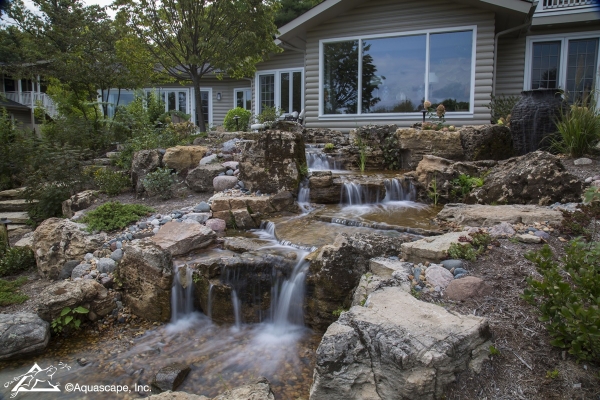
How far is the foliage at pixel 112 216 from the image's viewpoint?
5898mm

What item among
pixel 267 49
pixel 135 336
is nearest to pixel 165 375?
pixel 135 336

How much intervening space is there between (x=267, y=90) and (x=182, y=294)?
12.9 m

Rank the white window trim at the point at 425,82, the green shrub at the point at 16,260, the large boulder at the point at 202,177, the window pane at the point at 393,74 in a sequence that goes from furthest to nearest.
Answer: the window pane at the point at 393,74
the white window trim at the point at 425,82
the large boulder at the point at 202,177
the green shrub at the point at 16,260

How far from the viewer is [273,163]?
6.90 metres

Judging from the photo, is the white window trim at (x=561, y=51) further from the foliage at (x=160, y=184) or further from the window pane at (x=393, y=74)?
the foliage at (x=160, y=184)

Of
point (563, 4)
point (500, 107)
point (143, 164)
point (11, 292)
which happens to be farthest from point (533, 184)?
point (563, 4)

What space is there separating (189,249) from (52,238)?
6.54 ft

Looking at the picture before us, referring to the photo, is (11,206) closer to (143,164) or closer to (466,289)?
(143,164)

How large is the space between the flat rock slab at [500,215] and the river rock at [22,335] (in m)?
4.65

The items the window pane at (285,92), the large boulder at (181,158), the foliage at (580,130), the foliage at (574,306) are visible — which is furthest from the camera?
the window pane at (285,92)

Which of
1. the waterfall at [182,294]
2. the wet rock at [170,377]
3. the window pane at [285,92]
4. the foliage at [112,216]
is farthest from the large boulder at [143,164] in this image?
the window pane at [285,92]

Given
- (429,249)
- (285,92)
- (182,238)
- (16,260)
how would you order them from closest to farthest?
(429,249) → (182,238) → (16,260) → (285,92)

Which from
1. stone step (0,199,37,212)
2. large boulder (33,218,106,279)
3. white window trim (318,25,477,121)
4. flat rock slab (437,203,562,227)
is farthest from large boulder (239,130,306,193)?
stone step (0,199,37,212)

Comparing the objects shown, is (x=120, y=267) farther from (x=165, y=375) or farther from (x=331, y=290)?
(x=331, y=290)
